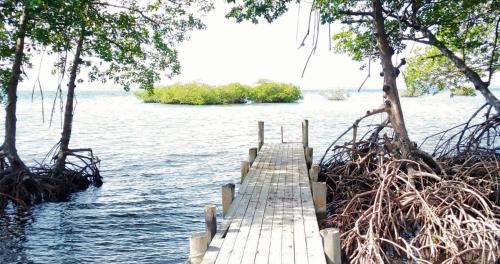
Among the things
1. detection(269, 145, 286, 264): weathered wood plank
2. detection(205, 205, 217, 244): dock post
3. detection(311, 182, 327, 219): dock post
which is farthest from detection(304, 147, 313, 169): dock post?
detection(205, 205, 217, 244): dock post

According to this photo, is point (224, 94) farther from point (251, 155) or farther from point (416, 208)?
point (416, 208)

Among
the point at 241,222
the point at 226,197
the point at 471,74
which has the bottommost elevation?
the point at 241,222

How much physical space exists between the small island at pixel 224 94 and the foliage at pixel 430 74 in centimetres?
6602

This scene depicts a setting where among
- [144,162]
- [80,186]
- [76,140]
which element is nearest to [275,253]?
[80,186]

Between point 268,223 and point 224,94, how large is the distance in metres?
78.0

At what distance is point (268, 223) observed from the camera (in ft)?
24.9

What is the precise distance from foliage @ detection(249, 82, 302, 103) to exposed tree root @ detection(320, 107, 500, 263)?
75447 mm

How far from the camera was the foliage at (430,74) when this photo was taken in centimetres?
1728

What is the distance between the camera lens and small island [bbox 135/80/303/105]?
83688 millimetres

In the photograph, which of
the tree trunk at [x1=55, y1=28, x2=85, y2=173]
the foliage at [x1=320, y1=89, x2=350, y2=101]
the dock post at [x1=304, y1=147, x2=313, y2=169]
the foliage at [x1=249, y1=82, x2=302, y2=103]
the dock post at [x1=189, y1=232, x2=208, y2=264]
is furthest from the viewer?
the foliage at [x1=320, y1=89, x2=350, y2=101]

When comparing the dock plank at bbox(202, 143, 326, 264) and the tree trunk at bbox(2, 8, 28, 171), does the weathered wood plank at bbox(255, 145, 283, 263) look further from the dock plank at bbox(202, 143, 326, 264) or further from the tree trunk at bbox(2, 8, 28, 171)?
the tree trunk at bbox(2, 8, 28, 171)

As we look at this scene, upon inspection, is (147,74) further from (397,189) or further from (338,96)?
(338,96)

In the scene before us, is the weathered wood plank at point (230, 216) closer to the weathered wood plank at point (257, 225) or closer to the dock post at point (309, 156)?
the weathered wood plank at point (257, 225)

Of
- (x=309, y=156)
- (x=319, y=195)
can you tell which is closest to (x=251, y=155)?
(x=309, y=156)
